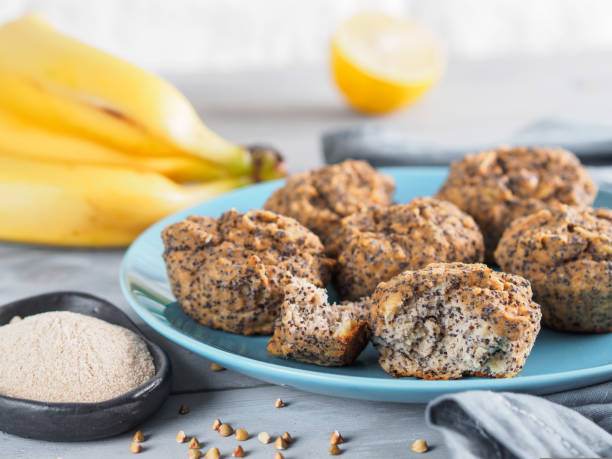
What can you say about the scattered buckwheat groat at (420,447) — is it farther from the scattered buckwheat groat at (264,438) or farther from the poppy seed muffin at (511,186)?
the poppy seed muffin at (511,186)

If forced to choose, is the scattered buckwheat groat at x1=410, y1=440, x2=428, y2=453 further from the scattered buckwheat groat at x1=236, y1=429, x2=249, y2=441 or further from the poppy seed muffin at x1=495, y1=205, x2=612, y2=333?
the poppy seed muffin at x1=495, y1=205, x2=612, y2=333

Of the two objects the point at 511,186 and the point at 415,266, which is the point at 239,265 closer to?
the point at 415,266

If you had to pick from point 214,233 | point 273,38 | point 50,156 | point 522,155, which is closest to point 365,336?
point 214,233

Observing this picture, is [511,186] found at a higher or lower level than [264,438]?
higher

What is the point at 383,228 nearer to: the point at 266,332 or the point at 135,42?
→ the point at 266,332

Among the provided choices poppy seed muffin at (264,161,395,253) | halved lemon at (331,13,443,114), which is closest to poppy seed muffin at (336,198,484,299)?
poppy seed muffin at (264,161,395,253)

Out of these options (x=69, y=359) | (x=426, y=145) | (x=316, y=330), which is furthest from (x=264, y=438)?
(x=426, y=145)
